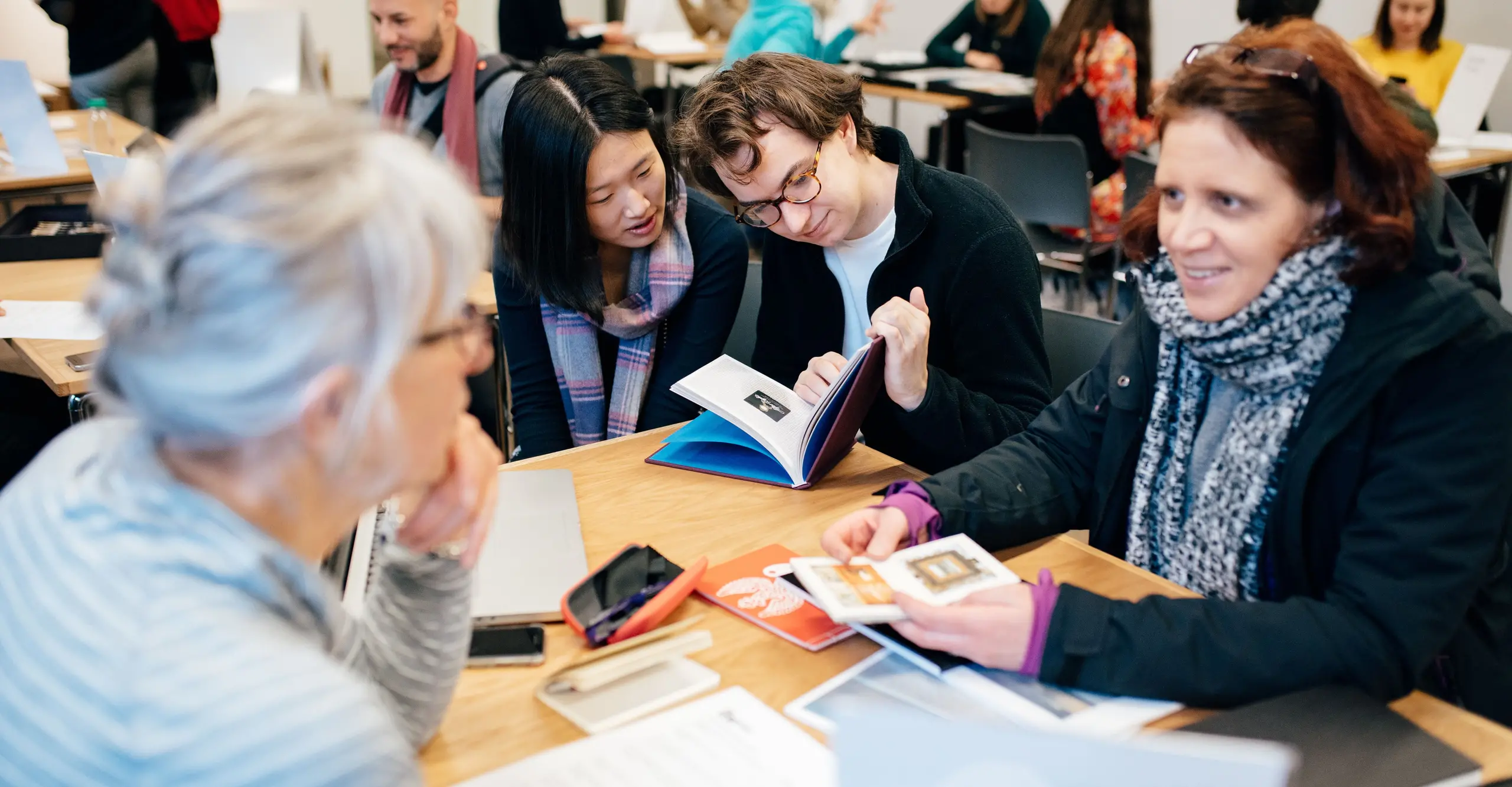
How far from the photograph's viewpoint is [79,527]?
0.73 m

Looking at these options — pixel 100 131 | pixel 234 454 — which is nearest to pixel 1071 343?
pixel 234 454

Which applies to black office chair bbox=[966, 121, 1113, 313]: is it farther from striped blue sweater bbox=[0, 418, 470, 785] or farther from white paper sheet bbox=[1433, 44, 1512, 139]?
striped blue sweater bbox=[0, 418, 470, 785]

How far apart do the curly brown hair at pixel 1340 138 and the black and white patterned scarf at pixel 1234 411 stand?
1.6 inches

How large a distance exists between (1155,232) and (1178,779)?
815mm

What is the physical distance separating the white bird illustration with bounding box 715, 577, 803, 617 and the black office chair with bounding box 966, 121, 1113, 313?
2.58 metres

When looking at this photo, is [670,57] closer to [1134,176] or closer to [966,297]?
[1134,176]

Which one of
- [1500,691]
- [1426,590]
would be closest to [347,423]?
[1426,590]

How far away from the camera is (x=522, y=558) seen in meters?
1.37

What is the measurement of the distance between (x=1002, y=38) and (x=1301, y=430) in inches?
198

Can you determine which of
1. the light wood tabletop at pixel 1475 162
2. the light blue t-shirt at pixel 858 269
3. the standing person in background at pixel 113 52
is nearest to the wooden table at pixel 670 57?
the standing person in background at pixel 113 52

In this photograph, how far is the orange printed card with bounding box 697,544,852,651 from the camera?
121 cm

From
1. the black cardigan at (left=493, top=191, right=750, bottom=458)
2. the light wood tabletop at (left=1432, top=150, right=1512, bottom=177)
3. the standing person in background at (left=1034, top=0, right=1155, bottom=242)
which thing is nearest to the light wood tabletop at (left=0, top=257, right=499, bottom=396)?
the black cardigan at (left=493, top=191, right=750, bottom=458)

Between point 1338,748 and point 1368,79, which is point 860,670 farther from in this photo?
point 1368,79

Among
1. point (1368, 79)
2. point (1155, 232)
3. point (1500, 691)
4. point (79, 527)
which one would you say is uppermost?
point (1368, 79)
